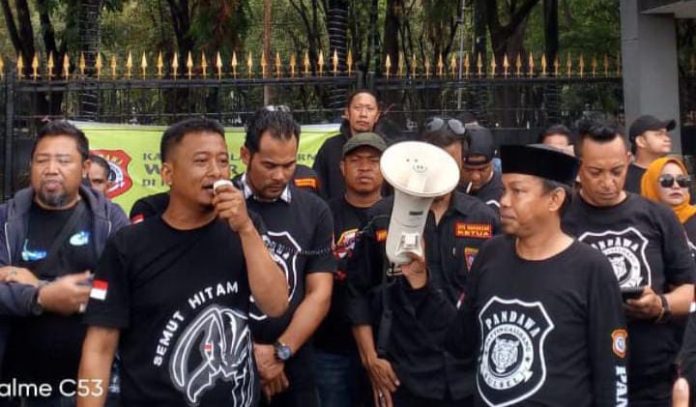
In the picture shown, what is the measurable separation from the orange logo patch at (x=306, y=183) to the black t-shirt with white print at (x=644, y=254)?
200 cm

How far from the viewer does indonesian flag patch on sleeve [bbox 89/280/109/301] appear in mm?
3639

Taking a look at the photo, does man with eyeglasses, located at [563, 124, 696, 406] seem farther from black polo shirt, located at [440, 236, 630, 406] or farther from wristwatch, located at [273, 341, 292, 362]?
wristwatch, located at [273, 341, 292, 362]

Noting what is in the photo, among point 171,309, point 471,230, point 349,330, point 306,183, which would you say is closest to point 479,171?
point 306,183

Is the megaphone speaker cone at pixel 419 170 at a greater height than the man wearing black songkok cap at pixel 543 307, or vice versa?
the megaphone speaker cone at pixel 419 170

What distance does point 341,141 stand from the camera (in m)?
7.18

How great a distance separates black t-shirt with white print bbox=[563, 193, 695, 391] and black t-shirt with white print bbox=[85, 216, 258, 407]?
1.77 m

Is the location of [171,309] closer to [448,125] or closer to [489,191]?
[448,125]

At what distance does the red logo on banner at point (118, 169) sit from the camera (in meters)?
8.41

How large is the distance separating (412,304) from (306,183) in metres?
1.64

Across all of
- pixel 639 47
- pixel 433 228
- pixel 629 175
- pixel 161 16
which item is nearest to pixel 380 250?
pixel 433 228

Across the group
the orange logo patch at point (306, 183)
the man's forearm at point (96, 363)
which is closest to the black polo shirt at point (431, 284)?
the orange logo patch at point (306, 183)

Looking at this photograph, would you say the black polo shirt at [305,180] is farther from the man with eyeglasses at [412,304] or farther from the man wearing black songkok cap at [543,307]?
the man wearing black songkok cap at [543,307]

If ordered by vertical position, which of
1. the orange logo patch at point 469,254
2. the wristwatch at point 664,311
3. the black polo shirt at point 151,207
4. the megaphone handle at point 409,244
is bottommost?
the wristwatch at point 664,311

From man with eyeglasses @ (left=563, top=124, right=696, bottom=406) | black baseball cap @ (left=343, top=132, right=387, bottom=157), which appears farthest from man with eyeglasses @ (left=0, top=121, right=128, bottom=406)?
man with eyeglasses @ (left=563, top=124, right=696, bottom=406)
